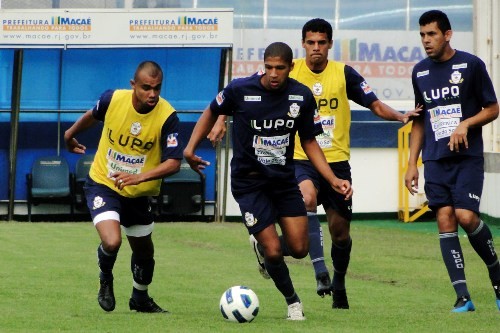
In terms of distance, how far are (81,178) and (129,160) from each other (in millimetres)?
13182

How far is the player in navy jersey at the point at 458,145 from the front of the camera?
984cm

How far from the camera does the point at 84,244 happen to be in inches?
690

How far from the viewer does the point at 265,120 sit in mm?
9250

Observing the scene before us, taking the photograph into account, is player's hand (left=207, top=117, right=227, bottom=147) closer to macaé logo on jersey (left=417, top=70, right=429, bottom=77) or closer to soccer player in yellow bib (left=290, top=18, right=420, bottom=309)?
soccer player in yellow bib (left=290, top=18, right=420, bottom=309)

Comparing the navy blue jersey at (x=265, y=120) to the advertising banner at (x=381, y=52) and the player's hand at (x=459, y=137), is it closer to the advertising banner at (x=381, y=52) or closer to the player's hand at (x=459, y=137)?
the player's hand at (x=459, y=137)

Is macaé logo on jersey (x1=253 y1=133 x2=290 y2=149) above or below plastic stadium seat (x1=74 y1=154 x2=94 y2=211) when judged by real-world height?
above

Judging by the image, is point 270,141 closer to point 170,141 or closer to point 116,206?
point 170,141

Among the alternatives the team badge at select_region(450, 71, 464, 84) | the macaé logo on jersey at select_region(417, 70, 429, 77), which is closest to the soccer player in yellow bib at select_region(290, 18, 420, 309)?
the macaé logo on jersey at select_region(417, 70, 429, 77)

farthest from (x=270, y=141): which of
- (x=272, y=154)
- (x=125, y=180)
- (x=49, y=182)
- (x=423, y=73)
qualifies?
(x=49, y=182)

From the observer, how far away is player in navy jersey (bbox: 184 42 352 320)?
9.16 metres

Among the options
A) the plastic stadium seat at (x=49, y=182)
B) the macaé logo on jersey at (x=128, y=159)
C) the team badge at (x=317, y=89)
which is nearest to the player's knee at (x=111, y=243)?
the macaé logo on jersey at (x=128, y=159)

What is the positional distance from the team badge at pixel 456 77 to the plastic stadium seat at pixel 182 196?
42.8ft

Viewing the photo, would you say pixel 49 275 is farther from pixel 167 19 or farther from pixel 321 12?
pixel 321 12

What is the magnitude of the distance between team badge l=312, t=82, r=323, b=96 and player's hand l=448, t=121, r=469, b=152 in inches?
52.9
